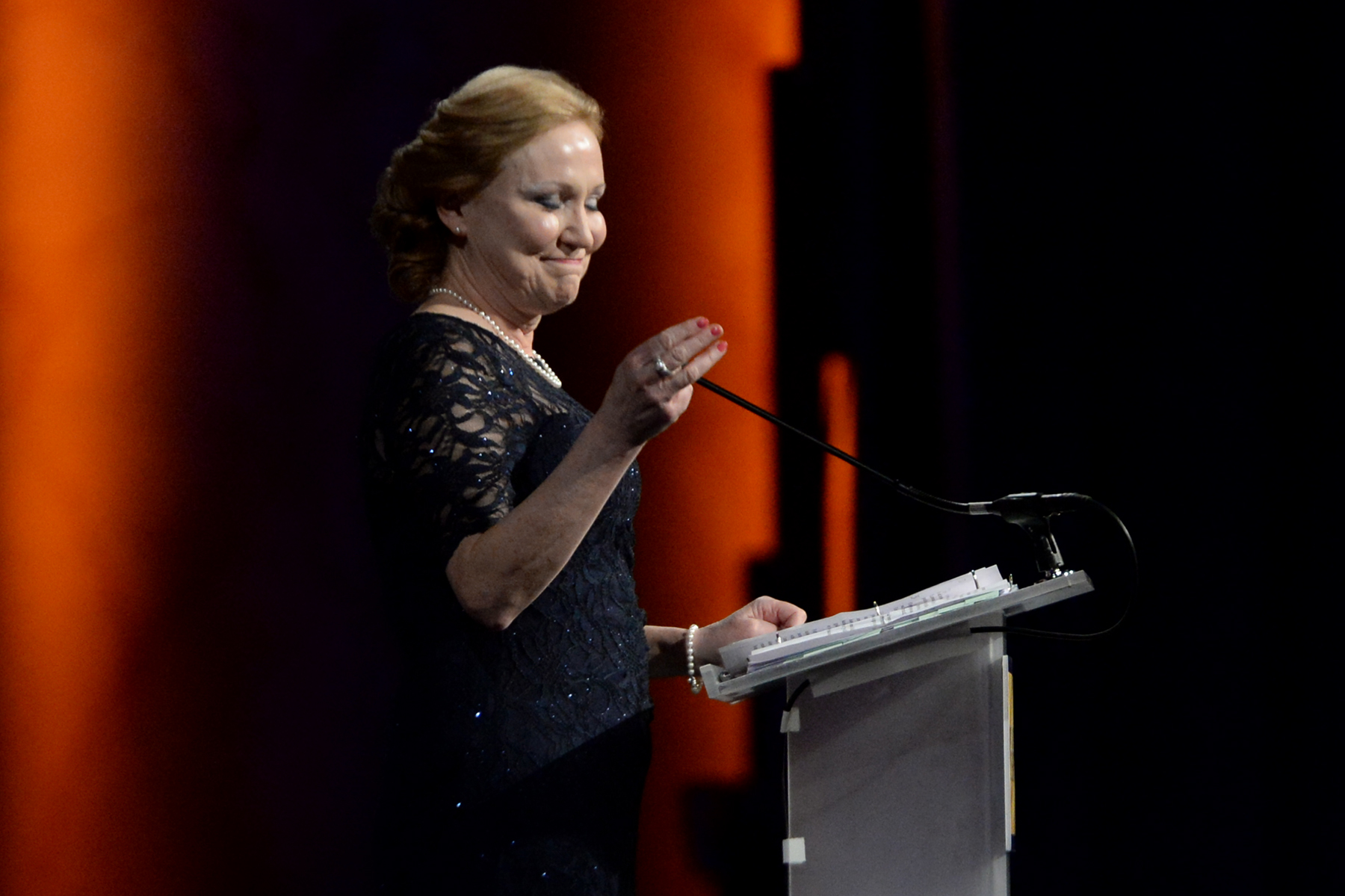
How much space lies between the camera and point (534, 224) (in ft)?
4.48

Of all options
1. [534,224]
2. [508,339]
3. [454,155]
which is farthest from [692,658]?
[454,155]

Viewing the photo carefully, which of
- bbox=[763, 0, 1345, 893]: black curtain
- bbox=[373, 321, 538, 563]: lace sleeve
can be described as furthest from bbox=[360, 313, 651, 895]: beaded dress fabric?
bbox=[763, 0, 1345, 893]: black curtain

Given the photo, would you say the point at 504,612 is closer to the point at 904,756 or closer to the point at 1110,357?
the point at 904,756

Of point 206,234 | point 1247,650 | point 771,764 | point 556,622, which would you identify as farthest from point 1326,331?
point 206,234

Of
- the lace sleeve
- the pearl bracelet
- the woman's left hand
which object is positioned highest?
the lace sleeve

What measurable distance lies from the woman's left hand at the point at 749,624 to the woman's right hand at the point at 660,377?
0.39 metres

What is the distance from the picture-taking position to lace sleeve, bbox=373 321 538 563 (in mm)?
1151

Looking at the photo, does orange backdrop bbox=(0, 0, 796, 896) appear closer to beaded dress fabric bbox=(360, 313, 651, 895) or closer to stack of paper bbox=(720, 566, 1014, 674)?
beaded dress fabric bbox=(360, 313, 651, 895)

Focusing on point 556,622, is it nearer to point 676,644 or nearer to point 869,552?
point 676,644

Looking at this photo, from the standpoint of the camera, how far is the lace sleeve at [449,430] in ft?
3.78

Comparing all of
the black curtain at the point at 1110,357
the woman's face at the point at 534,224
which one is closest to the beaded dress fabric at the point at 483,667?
the woman's face at the point at 534,224

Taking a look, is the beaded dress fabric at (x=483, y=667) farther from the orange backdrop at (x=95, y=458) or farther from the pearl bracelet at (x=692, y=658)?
the orange backdrop at (x=95, y=458)

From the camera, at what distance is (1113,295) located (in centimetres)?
186

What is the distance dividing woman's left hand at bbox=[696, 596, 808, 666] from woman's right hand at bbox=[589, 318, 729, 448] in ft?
1.27
